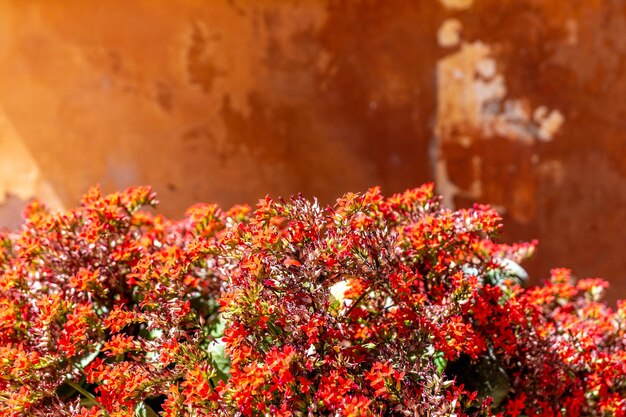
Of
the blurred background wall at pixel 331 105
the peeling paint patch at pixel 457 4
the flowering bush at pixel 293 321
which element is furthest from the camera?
the peeling paint patch at pixel 457 4

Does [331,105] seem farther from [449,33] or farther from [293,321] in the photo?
[293,321]

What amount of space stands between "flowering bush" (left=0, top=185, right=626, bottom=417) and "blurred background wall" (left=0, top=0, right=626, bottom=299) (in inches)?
80.9

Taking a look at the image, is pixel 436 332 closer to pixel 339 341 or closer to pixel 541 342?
pixel 339 341

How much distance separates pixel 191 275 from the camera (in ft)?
4.46

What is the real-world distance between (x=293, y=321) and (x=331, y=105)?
8.50 ft

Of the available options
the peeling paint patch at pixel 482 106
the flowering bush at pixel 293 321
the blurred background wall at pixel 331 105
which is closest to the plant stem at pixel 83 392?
the flowering bush at pixel 293 321

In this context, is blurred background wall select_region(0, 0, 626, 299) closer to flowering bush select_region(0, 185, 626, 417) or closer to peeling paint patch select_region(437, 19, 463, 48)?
peeling paint patch select_region(437, 19, 463, 48)

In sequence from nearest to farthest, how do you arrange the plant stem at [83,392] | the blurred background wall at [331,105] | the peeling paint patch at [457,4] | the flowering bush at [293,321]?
the flowering bush at [293,321], the plant stem at [83,392], the blurred background wall at [331,105], the peeling paint patch at [457,4]

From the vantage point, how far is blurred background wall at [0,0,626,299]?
3309 mm

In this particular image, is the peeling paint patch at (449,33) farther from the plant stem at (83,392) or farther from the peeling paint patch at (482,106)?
the plant stem at (83,392)

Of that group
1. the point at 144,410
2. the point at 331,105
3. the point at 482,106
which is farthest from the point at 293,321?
the point at 482,106

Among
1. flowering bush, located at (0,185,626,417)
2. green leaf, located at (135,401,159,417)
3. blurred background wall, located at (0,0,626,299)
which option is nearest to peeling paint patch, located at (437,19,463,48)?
blurred background wall, located at (0,0,626,299)

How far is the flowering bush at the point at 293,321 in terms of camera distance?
3.46ft

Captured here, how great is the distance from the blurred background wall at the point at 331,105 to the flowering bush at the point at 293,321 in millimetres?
2055
